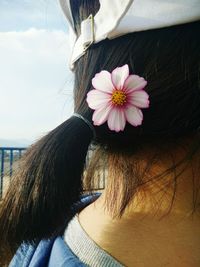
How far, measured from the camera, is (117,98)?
0.88 m

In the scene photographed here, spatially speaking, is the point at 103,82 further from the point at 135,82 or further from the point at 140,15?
the point at 140,15

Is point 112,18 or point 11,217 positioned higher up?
point 112,18

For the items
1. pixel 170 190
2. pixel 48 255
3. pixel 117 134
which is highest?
pixel 117 134

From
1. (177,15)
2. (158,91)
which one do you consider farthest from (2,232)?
(177,15)

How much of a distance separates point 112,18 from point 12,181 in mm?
471

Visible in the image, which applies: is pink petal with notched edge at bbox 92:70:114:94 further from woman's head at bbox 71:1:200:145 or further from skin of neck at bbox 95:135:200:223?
skin of neck at bbox 95:135:200:223

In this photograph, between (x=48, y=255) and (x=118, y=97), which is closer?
(x=118, y=97)

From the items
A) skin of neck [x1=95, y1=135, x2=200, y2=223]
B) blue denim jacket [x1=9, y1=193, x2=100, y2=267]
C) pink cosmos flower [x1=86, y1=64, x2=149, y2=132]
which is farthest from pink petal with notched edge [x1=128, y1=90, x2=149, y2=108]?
blue denim jacket [x1=9, y1=193, x2=100, y2=267]

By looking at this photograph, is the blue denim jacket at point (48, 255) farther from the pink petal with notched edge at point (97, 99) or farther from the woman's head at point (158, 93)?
the pink petal with notched edge at point (97, 99)

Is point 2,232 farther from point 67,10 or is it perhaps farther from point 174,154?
point 67,10

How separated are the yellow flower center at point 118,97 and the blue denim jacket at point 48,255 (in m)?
0.37

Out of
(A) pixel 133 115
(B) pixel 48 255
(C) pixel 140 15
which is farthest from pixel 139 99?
(B) pixel 48 255

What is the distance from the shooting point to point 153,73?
0.88 metres

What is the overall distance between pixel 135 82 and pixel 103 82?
7 cm
